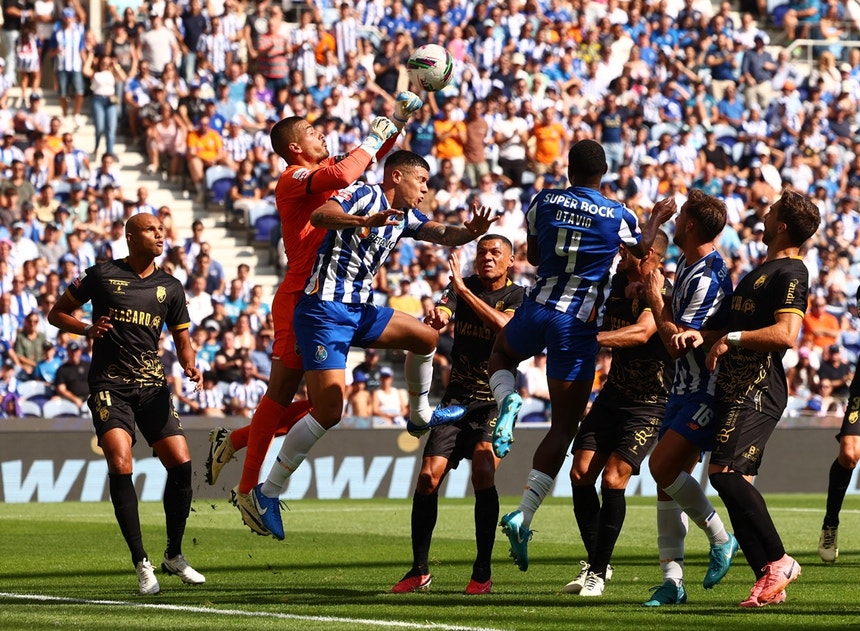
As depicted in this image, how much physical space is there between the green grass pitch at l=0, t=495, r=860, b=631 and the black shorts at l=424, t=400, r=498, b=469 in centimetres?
93

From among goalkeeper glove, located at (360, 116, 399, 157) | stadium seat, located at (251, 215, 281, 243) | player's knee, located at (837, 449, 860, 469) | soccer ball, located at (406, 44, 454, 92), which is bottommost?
stadium seat, located at (251, 215, 281, 243)

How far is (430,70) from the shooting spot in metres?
10.6

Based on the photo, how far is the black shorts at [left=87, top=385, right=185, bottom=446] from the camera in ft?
34.4

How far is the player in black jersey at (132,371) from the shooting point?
10484 mm

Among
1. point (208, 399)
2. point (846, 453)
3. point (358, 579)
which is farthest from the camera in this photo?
point (208, 399)

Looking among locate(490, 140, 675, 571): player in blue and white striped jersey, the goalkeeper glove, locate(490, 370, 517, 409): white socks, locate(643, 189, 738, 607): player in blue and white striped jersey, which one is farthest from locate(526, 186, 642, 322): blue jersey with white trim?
the goalkeeper glove

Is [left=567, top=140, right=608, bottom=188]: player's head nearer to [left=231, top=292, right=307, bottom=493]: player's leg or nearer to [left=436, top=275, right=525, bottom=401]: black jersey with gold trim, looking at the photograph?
[left=436, top=275, right=525, bottom=401]: black jersey with gold trim

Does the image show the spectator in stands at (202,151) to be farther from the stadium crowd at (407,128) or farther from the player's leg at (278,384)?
the player's leg at (278,384)

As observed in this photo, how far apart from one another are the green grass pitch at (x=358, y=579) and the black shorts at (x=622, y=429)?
95 centimetres

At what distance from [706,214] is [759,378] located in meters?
1.03

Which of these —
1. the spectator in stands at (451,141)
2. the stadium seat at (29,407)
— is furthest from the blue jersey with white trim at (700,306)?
the spectator in stands at (451,141)

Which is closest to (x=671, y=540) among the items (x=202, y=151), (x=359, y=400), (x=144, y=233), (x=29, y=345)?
(x=144, y=233)

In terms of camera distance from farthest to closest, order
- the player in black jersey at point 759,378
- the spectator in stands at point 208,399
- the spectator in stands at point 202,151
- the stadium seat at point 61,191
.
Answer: the spectator in stands at point 202,151
the stadium seat at point 61,191
the spectator in stands at point 208,399
the player in black jersey at point 759,378

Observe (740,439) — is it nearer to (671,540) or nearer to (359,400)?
(671,540)
